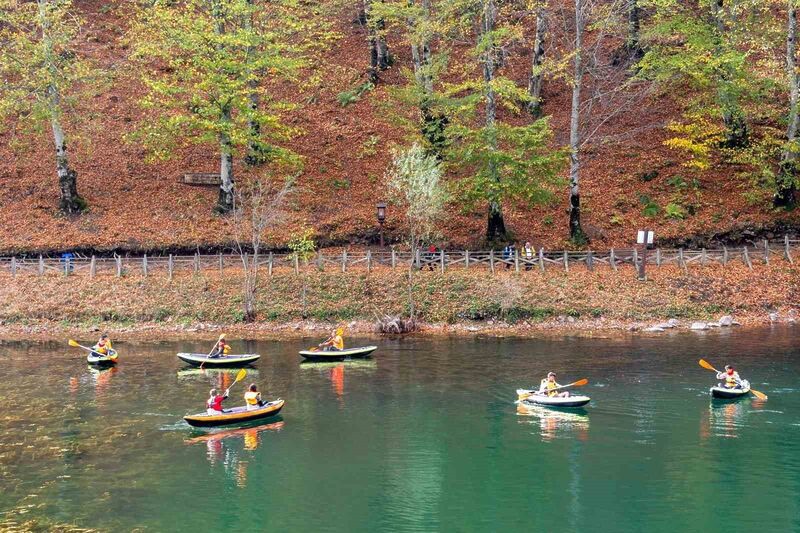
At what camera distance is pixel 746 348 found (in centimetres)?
3634

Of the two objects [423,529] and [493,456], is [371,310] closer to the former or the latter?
[493,456]

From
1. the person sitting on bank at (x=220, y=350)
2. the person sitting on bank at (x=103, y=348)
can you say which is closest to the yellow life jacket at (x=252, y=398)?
the person sitting on bank at (x=220, y=350)

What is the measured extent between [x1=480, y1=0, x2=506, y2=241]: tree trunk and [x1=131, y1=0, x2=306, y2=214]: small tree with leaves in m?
12.4

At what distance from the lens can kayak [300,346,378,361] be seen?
36375 mm

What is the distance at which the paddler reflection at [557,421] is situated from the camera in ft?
84.7

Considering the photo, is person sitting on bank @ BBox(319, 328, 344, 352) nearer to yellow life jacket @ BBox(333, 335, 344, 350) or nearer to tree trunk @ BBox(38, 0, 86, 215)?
yellow life jacket @ BBox(333, 335, 344, 350)

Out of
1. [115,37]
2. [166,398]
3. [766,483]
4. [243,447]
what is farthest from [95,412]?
[115,37]

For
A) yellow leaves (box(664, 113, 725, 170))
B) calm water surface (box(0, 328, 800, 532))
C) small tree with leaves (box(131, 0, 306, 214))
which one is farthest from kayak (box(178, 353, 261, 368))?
yellow leaves (box(664, 113, 725, 170))

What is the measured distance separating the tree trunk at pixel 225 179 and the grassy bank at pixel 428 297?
8.23 meters

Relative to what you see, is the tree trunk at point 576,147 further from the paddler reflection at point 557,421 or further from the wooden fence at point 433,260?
the paddler reflection at point 557,421

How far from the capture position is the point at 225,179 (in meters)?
52.8

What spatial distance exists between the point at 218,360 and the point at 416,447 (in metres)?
13.8

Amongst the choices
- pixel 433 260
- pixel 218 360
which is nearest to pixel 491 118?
pixel 433 260

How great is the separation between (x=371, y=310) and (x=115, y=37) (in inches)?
1743
